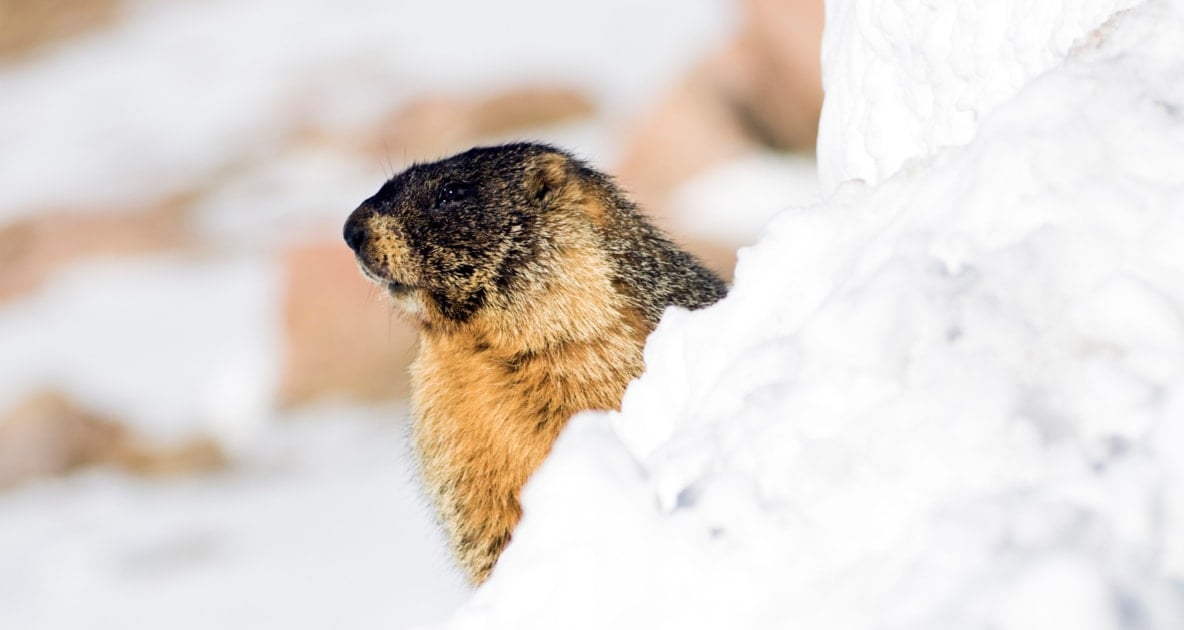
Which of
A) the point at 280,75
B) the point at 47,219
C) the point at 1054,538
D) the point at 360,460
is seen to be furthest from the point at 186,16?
the point at 1054,538

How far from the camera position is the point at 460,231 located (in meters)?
Result: 5.28

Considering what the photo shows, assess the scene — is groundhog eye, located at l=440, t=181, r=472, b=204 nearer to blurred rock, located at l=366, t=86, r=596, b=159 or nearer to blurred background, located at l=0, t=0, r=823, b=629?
blurred background, located at l=0, t=0, r=823, b=629

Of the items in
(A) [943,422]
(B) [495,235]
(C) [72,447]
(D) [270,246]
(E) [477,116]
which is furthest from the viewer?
(E) [477,116]

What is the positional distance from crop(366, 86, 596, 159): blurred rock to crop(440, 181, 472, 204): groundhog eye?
56.4 feet

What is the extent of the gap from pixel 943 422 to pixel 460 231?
3046 millimetres

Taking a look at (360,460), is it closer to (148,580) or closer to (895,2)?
(148,580)

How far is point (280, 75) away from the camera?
30984mm

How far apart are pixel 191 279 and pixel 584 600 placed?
807 inches

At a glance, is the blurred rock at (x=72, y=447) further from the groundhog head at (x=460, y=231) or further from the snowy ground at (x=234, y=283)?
the groundhog head at (x=460, y=231)

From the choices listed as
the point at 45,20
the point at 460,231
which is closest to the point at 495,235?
the point at 460,231

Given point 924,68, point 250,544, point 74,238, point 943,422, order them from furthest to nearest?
point 74,238, point 250,544, point 924,68, point 943,422

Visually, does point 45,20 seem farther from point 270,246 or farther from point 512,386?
point 512,386

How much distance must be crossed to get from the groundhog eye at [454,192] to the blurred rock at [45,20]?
3225cm

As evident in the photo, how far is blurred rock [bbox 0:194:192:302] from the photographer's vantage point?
23.2 m
